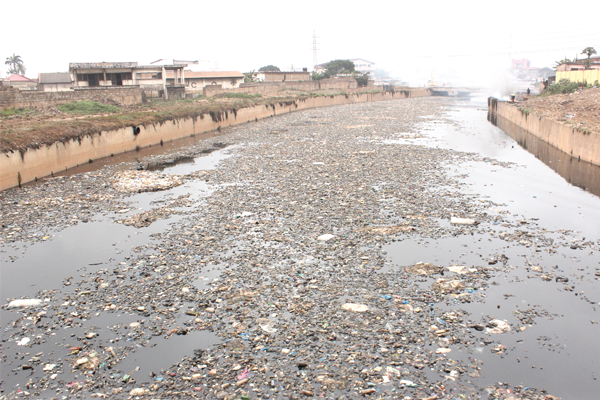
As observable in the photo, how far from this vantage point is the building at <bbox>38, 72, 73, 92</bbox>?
4288cm

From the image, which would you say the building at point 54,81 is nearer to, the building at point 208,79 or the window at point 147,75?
the window at point 147,75

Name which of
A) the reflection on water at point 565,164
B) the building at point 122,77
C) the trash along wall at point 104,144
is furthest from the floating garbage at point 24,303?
the building at point 122,77

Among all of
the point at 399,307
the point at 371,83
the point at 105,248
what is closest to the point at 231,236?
the point at 105,248

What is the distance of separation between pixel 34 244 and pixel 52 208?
2871 millimetres

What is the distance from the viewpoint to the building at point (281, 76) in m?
69.5

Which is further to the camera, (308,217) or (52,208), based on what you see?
(52,208)

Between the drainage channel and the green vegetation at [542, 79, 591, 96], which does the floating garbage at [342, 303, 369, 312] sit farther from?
the green vegetation at [542, 79, 591, 96]

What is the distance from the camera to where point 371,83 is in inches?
3558

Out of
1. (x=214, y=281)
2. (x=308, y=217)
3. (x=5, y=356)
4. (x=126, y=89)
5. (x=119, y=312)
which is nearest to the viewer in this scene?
(x=5, y=356)

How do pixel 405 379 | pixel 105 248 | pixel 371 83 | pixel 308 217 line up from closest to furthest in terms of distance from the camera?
pixel 405 379 → pixel 105 248 → pixel 308 217 → pixel 371 83

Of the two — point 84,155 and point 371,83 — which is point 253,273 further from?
point 371,83

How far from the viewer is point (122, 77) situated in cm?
4462

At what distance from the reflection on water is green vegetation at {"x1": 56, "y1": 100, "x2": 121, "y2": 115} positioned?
2712 cm

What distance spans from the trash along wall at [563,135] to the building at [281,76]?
42.9 m
